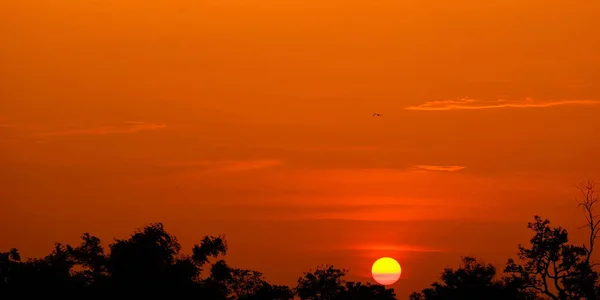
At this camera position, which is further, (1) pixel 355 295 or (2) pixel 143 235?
(1) pixel 355 295

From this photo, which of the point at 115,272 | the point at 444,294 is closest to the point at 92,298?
the point at 115,272

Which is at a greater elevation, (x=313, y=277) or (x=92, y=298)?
(x=313, y=277)

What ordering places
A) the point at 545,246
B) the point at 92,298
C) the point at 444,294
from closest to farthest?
the point at 92,298 < the point at 545,246 < the point at 444,294

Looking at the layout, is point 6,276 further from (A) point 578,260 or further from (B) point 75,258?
(A) point 578,260

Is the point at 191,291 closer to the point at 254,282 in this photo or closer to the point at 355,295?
the point at 254,282

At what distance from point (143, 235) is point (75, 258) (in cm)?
511

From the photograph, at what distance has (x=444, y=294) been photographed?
66125 mm

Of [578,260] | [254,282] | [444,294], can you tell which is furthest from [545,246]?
[254,282]

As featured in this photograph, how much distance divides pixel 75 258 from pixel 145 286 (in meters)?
6.93

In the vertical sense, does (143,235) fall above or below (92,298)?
above

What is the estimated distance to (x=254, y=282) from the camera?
6153cm

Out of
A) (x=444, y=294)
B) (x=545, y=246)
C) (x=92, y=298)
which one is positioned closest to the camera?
(x=92, y=298)

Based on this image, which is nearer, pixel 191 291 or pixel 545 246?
pixel 191 291

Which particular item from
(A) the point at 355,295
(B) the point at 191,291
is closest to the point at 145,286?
(B) the point at 191,291
